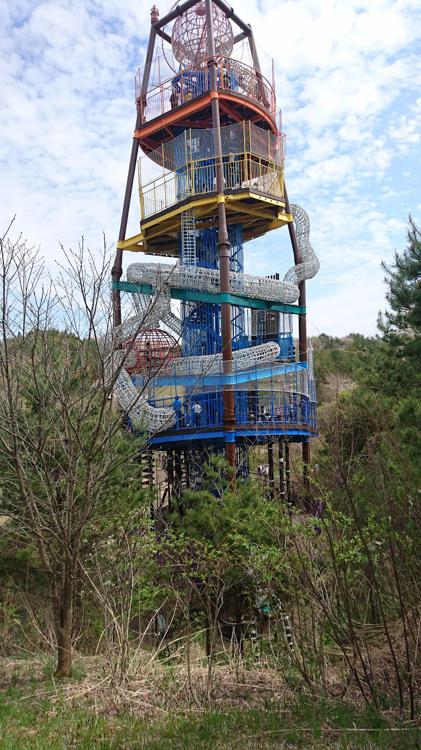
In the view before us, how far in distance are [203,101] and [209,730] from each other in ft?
57.6

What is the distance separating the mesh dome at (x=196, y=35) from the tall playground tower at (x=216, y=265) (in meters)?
0.04

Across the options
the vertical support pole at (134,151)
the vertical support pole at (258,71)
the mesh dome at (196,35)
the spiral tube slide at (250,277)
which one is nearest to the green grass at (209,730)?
the spiral tube slide at (250,277)

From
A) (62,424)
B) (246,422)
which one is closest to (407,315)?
(246,422)

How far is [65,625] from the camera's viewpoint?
654 cm

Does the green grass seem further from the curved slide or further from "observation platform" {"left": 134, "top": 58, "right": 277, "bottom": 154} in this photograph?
"observation platform" {"left": 134, "top": 58, "right": 277, "bottom": 154}

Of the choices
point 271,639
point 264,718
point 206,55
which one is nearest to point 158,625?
point 271,639

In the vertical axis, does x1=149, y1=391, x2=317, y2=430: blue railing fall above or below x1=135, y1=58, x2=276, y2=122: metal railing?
below

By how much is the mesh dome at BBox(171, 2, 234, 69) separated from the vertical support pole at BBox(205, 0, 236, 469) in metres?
1.60

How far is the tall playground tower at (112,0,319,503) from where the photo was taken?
1709cm

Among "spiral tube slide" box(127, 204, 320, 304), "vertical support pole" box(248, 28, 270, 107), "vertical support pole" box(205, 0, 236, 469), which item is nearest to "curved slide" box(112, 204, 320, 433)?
"spiral tube slide" box(127, 204, 320, 304)

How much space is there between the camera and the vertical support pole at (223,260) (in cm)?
1639

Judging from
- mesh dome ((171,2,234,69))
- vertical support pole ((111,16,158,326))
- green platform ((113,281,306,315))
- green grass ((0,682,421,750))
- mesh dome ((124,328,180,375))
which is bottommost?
green grass ((0,682,421,750))

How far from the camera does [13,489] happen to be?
8.95m

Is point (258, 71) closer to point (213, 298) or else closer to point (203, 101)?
point (203, 101)
